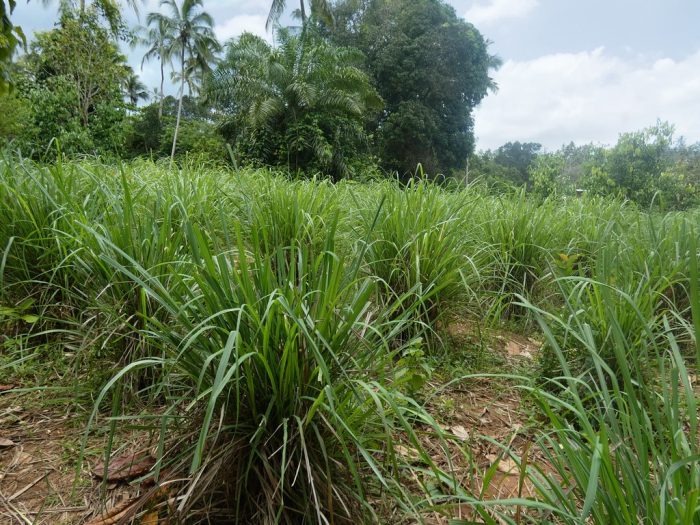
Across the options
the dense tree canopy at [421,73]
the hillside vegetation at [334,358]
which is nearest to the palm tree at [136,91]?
the dense tree canopy at [421,73]

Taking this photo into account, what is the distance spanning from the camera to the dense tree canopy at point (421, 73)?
18656 mm

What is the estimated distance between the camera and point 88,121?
43.3ft

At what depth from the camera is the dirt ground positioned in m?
0.93

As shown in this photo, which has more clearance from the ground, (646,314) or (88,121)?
(88,121)

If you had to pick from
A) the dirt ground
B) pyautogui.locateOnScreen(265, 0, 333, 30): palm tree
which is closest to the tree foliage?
Answer: pyautogui.locateOnScreen(265, 0, 333, 30): palm tree

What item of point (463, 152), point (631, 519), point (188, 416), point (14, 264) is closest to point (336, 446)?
point (188, 416)

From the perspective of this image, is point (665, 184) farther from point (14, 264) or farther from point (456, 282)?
point (14, 264)

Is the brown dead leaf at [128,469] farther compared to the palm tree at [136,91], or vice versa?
the palm tree at [136,91]

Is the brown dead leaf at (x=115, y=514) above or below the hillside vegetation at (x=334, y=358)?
below

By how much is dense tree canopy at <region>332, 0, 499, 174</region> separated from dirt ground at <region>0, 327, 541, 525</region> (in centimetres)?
1798

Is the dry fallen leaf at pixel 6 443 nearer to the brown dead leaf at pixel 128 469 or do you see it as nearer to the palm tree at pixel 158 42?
the brown dead leaf at pixel 128 469

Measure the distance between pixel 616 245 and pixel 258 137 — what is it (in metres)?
12.9

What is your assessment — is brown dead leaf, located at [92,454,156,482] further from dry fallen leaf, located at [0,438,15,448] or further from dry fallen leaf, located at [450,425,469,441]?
dry fallen leaf, located at [450,425,469,441]

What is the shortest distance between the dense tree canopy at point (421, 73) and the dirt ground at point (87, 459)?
18.0m
